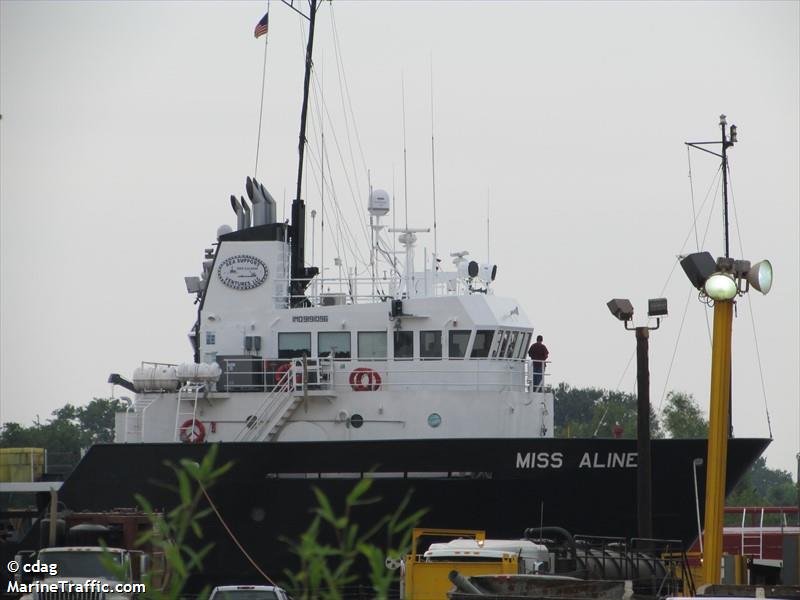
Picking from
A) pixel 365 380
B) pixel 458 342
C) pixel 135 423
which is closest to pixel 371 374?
pixel 365 380

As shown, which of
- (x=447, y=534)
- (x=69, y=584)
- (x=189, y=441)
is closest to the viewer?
(x=69, y=584)

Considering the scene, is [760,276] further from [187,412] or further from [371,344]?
[187,412]

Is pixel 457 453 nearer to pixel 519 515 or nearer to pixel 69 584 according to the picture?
pixel 519 515

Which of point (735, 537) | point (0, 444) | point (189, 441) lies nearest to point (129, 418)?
point (189, 441)

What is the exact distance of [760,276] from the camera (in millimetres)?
14211

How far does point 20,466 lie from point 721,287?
1964 centimetres

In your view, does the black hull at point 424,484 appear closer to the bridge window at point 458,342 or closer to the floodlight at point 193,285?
the bridge window at point 458,342

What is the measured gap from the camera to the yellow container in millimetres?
29469

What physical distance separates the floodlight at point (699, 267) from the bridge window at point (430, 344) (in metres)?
12.6

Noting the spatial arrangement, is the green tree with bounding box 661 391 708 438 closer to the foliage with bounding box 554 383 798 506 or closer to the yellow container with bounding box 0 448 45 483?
the foliage with bounding box 554 383 798 506

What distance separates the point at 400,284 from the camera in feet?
92.2

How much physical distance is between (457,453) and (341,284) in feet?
14.8

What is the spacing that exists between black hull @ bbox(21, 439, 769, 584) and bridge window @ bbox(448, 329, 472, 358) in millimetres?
2048

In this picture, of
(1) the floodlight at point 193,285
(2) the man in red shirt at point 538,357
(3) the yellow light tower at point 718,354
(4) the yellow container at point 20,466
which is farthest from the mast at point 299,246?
(3) the yellow light tower at point 718,354
